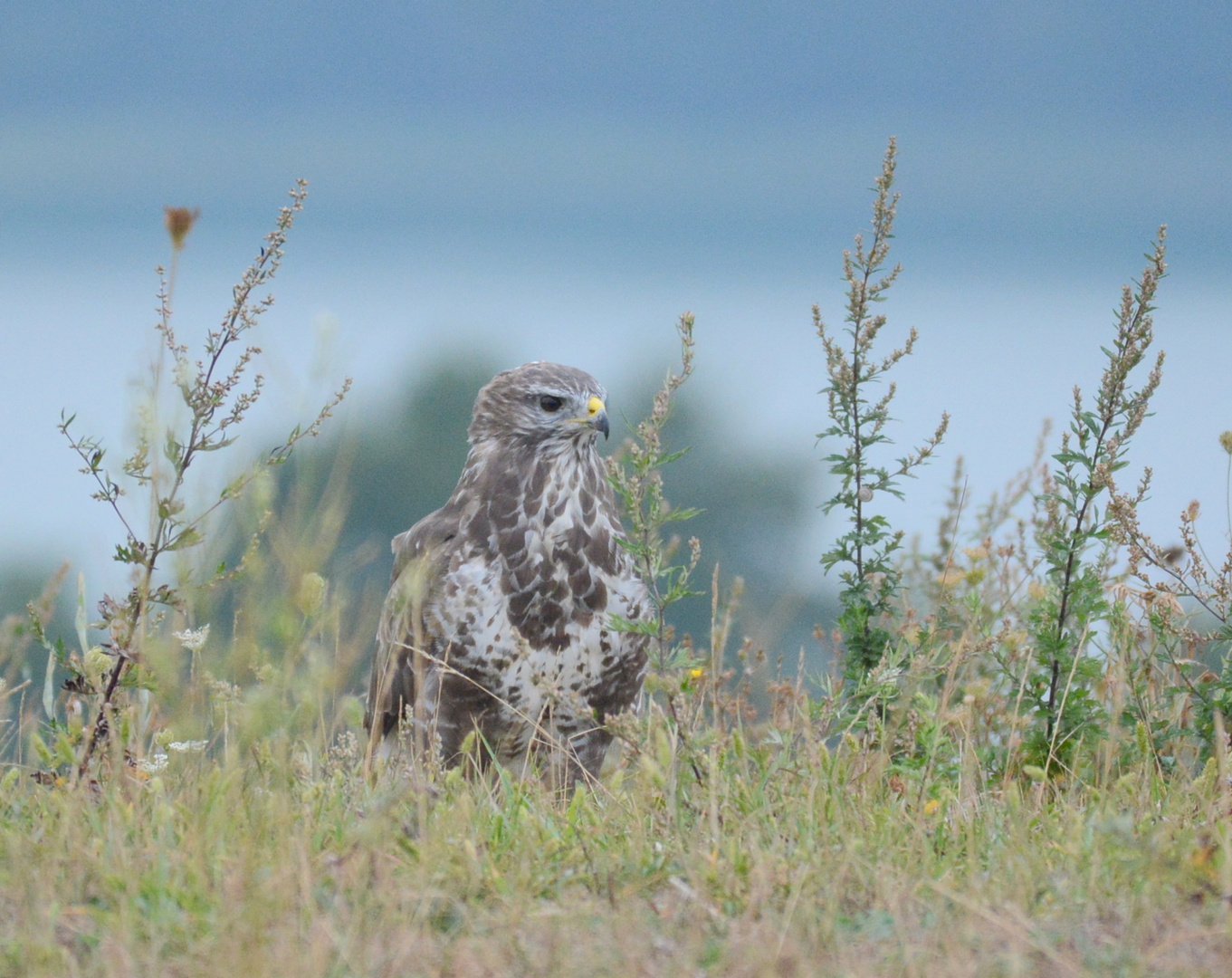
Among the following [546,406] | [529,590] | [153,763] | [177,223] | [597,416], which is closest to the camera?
[177,223]

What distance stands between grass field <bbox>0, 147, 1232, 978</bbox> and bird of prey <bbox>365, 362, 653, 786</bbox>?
2.26 ft

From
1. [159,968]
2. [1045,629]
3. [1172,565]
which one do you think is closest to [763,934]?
[159,968]

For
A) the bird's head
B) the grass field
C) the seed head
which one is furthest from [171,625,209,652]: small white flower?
the bird's head

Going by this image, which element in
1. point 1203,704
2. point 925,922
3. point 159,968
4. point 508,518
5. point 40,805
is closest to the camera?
point 159,968

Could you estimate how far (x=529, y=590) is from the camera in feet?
19.3

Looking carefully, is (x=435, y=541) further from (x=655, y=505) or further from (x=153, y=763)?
(x=655, y=505)

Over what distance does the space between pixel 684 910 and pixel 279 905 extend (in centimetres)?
90

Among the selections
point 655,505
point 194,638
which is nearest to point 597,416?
point 655,505

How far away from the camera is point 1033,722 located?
5.56 m

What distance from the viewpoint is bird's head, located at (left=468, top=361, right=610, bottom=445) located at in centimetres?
617

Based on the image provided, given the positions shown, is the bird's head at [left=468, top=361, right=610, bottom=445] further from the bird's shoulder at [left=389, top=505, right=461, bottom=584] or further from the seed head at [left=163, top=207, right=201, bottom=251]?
the seed head at [left=163, top=207, right=201, bottom=251]

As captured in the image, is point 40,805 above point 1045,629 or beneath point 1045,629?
beneath

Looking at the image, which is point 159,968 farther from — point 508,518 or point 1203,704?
point 1203,704

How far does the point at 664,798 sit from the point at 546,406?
254cm
